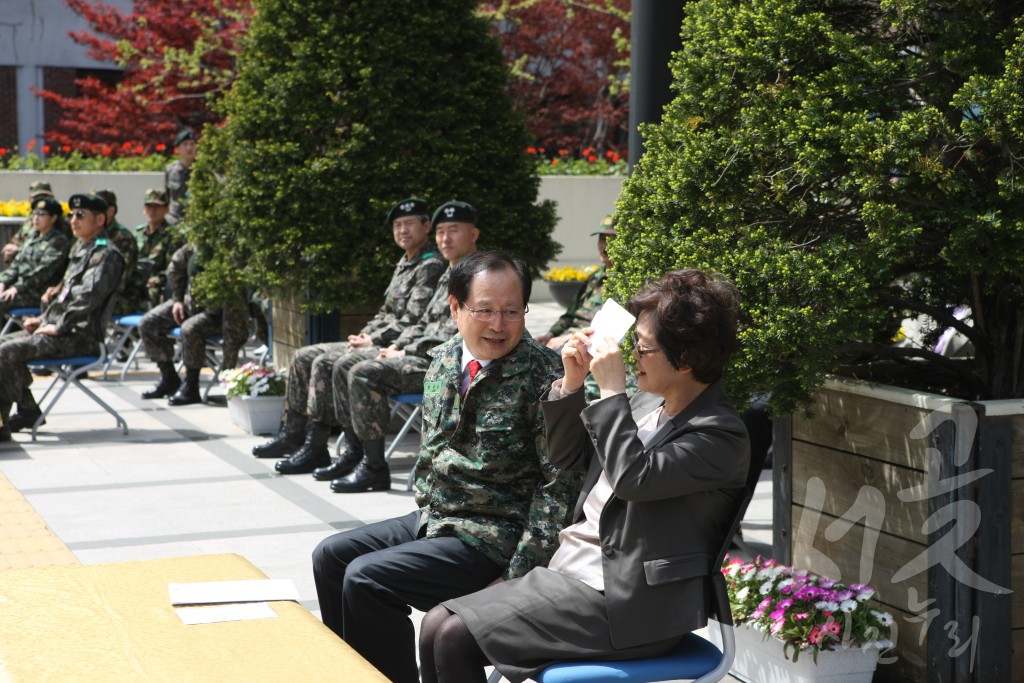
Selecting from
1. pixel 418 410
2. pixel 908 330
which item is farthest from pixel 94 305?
pixel 908 330

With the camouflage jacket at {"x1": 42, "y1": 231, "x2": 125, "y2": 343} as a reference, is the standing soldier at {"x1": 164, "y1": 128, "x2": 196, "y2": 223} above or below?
above

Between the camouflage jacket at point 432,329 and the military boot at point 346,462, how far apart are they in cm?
65

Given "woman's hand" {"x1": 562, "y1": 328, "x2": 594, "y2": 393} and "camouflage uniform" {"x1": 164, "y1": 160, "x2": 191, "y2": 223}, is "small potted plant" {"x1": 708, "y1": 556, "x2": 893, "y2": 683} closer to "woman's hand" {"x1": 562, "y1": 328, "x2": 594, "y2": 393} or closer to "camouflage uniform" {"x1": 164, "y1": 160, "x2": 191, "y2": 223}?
"woman's hand" {"x1": 562, "y1": 328, "x2": 594, "y2": 393}

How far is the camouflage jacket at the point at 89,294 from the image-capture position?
829 centimetres

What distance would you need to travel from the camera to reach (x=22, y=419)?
8688mm

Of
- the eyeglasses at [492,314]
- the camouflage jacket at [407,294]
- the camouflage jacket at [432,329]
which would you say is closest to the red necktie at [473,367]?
the eyeglasses at [492,314]

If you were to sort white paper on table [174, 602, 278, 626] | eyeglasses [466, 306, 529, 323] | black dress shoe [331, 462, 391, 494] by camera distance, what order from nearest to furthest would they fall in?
white paper on table [174, 602, 278, 626]
eyeglasses [466, 306, 529, 323]
black dress shoe [331, 462, 391, 494]

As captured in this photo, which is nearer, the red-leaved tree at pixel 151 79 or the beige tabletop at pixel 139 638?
the beige tabletop at pixel 139 638

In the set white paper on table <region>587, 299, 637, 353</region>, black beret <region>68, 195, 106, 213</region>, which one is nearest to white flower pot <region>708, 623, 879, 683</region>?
white paper on table <region>587, 299, 637, 353</region>

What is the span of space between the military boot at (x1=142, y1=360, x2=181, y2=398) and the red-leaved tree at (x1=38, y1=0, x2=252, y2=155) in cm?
815

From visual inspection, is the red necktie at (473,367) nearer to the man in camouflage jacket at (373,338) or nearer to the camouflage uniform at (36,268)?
the man in camouflage jacket at (373,338)

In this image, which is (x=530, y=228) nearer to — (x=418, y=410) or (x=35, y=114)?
(x=418, y=410)

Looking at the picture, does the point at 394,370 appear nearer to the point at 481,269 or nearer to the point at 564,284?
the point at 481,269

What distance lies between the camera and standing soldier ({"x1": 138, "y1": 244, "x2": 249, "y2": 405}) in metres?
9.89
